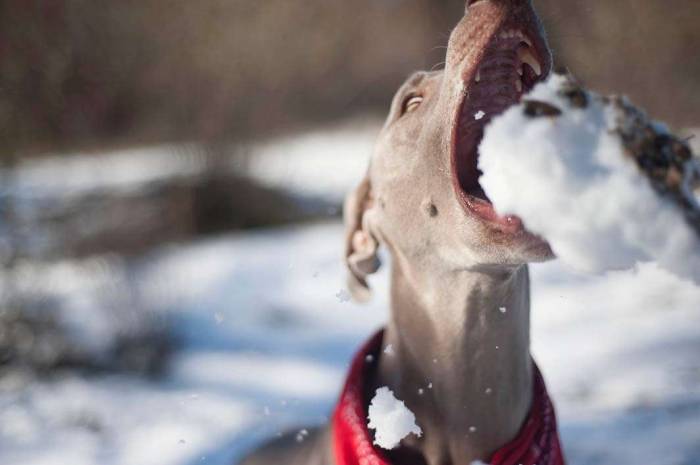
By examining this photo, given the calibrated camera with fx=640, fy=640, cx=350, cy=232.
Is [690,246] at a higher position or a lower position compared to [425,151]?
lower

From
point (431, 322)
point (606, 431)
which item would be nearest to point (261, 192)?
point (606, 431)

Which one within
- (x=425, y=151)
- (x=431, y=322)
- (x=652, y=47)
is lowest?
(x=431, y=322)

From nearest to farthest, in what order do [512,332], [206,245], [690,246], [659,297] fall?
[690,246], [512,332], [659,297], [206,245]

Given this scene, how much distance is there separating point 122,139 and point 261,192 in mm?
1602

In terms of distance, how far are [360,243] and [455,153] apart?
0.66 metres

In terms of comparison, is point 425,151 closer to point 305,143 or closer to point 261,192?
point 261,192

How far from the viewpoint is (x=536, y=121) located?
1077 millimetres

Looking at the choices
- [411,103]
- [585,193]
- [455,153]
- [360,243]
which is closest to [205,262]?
[360,243]

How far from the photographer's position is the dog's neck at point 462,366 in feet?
5.43

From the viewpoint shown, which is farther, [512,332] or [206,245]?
[206,245]

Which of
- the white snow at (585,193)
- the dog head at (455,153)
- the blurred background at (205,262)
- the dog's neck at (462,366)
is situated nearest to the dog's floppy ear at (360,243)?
the dog head at (455,153)

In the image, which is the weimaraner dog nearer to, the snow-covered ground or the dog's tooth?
the dog's tooth

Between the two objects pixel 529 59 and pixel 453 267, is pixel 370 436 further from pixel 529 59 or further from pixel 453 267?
pixel 529 59

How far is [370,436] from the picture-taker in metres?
1.70
